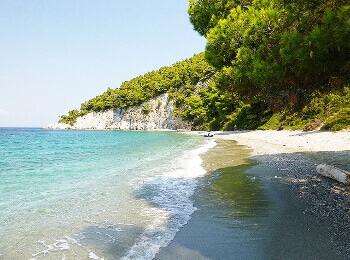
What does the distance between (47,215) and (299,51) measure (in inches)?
281

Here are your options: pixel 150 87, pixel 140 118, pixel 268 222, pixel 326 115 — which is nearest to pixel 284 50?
pixel 268 222

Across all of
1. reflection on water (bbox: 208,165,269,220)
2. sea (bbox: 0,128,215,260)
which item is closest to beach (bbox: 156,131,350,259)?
reflection on water (bbox: 208,165,269,220)

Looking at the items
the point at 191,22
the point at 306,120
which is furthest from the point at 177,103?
the point at 191,22

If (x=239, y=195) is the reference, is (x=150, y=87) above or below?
above

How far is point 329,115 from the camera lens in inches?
1409

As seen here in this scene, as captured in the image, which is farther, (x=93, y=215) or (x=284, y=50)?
(x=93, y=215)

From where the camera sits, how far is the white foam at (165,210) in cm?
534

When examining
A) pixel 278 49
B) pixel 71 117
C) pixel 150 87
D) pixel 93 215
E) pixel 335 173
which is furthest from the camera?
pixel 71 117

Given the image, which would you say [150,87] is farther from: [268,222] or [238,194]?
[268,222]

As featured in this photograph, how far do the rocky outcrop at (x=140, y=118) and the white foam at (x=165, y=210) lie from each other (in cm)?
9101

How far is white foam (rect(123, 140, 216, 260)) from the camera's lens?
534 cm

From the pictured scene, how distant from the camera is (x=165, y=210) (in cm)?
795

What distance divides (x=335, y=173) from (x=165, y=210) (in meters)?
6.05

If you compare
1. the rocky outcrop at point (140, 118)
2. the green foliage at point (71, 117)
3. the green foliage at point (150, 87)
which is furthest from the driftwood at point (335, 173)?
the green foliage at point (71, 117)
